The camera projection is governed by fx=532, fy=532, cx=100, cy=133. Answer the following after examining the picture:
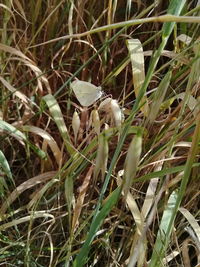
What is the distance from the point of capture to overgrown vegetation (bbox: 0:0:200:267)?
0.71 meters

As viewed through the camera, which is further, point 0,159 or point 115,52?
point 115,52

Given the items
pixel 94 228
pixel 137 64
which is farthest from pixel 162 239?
pixel 137 64

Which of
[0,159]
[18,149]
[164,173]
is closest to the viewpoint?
[164,173]

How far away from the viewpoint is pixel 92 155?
72cm

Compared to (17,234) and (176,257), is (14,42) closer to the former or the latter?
(17,234)

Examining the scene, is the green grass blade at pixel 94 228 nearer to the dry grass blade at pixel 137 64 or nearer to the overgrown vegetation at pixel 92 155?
the overgrown vegetation at pixel 92 155

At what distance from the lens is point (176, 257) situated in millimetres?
849

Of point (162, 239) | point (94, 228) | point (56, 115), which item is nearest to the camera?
point (94, 228)

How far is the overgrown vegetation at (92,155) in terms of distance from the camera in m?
0.71

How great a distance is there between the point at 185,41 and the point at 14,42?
0.34m

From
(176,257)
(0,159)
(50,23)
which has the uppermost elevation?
(50,23)

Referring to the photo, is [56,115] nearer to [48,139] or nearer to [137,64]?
[48,139]

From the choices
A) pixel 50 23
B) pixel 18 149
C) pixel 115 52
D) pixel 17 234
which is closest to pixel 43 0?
pixel 50 23

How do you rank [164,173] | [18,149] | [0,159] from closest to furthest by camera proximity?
[164,173] → [0,159] → [18,149]
